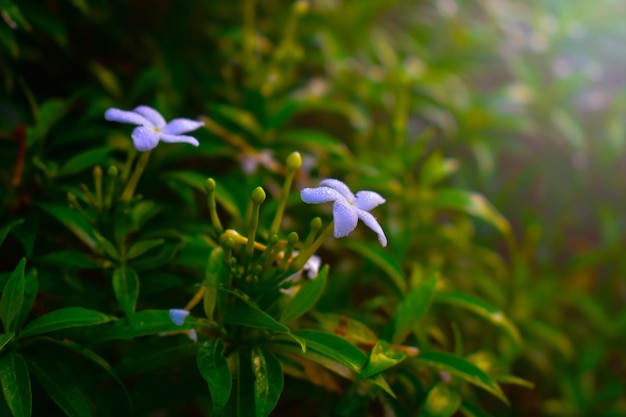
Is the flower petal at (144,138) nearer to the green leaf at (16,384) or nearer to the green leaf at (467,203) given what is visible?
the green leaf at (16,384)

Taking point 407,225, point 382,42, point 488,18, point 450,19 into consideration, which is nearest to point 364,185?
point 407,225

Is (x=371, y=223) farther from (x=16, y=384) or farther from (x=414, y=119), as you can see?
(x=414, y=119)

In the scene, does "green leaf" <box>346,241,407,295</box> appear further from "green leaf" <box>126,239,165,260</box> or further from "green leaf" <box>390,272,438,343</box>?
"green leaf" <box>126,239,165,260</box>

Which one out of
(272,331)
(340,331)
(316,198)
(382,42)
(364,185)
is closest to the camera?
(316,198)

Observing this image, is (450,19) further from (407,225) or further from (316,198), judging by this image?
(316,198)

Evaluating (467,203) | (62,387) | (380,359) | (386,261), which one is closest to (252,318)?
(380,359)

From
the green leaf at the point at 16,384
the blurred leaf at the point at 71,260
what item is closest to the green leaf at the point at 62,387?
the green leaf at the point at 16,384

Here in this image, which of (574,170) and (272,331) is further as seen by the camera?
(574,170)

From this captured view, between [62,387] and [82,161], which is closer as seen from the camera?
[62,387]
